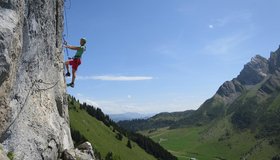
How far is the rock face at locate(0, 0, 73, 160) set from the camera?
1966 centimetres

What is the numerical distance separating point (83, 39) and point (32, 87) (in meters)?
7.53

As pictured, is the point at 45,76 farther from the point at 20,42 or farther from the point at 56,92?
the point at 20,42

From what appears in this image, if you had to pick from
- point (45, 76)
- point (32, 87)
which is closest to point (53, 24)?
point (45, 76)

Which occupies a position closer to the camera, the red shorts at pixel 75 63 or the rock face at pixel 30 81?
the rock face at pixel 30 81

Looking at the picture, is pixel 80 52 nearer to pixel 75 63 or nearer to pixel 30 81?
pixel 75 63

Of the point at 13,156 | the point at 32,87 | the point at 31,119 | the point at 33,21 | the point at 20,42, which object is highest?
the point at 33,21

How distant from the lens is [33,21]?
2336 cm

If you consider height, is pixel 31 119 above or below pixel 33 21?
below

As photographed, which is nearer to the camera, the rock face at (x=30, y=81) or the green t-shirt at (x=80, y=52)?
the rock face at (x=30, y=81)

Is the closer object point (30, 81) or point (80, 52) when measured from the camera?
point (30, 81)

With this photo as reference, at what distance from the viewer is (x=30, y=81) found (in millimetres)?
22859

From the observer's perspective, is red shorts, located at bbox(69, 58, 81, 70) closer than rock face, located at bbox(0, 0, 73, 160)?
No

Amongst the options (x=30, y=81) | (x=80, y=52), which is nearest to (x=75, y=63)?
(x=80, y=52)

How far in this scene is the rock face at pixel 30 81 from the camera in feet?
64.5
